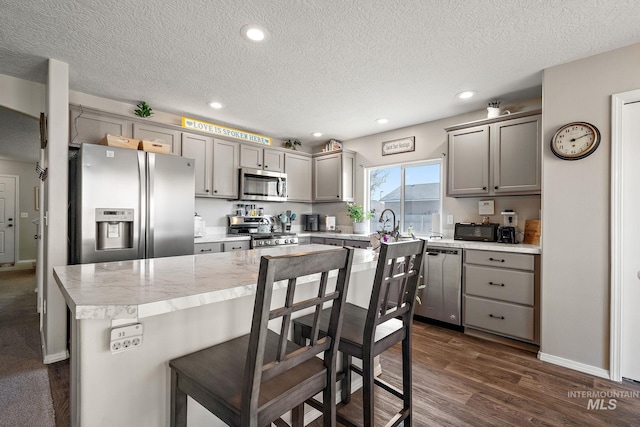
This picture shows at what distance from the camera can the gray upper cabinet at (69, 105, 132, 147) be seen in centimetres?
294

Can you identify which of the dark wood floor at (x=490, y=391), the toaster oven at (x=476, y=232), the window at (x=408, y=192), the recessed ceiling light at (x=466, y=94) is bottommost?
the dark wood floor at (x=490, y=391)

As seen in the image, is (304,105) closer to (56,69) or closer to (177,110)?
(177,110)

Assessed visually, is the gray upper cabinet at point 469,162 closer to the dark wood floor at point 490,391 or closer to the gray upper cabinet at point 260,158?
the dark wood floor at point 490,391

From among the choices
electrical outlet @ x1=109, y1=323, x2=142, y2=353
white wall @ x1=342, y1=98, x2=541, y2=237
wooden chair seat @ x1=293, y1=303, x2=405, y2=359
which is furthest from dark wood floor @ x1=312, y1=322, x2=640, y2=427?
white wall @ x1=342, y1=98, x2=541, y2=237

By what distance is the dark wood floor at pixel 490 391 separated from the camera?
184 centimetres

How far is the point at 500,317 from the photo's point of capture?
9.59 ft

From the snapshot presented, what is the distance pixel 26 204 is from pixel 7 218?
1.48 ft

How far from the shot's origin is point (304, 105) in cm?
357

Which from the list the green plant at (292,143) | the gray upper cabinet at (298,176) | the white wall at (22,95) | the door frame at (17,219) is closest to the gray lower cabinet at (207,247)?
the gray upper cabinet at (298,176)

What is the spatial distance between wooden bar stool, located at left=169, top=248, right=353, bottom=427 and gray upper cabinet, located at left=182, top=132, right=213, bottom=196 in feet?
9.69

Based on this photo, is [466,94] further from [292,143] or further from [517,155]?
[292,143]

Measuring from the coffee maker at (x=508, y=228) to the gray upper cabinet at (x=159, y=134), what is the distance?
3.77 metres

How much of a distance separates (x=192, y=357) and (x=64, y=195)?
2.30 metres

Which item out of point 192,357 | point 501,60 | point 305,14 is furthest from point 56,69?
point 501,60
